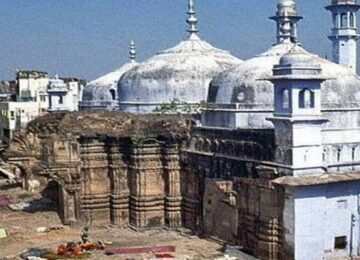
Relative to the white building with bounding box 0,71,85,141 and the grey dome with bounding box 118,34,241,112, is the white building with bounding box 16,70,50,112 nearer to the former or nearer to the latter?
the white building with bounding box 0,71,85,141

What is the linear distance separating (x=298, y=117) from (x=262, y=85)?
3738 millimetres

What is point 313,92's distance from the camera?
55.1 feet

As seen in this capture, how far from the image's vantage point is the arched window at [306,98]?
16656 mm

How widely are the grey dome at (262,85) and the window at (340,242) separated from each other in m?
3.80

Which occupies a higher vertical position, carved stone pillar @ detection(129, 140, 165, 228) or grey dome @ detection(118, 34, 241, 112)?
grey dome @ detection(118, 34, 241, 112)

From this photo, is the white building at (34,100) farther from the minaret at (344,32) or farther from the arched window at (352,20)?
the arched window at (352,20)

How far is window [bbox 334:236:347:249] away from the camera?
17031mm

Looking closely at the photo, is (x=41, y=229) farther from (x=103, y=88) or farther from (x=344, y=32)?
(x=344, y=32)

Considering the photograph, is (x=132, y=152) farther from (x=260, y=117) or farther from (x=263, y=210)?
(x=263, y=210)

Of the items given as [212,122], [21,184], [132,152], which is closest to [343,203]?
[212,122]

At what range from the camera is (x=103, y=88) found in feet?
108

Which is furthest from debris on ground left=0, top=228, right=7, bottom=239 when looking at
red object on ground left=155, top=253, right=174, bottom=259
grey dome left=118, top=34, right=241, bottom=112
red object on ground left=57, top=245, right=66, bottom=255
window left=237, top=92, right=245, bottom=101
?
grey dome left=118, top=34, right=241, bottom=112

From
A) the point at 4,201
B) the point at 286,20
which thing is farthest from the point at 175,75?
the point at 4,201

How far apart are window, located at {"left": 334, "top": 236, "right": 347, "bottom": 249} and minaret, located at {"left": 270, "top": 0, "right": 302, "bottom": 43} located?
7.85 metres
